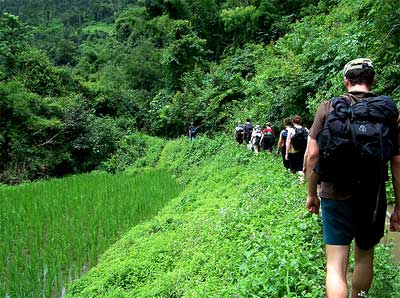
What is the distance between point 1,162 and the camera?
18.9 m

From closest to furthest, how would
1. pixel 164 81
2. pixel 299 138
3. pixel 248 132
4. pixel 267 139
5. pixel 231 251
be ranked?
pixel 231 251
pixel 299 138
pixel 267 139
pixel 248 132
pixel 164 81

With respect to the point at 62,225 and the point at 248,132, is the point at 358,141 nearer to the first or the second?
the point at 62,225

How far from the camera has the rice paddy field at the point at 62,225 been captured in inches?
247

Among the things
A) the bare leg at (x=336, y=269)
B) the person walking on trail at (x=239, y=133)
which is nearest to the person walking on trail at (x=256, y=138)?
the person walking on trail at (x=239, y=133)

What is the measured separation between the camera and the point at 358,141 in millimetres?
2107

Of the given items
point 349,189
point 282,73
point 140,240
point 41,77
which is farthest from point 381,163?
point 41,77

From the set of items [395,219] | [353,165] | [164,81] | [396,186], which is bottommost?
[395,219]

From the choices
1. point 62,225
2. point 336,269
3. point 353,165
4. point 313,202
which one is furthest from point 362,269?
point 62,225

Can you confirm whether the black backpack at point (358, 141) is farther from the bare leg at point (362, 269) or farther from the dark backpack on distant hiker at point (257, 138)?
the dark backpack on distant hiker at point (257, 138)

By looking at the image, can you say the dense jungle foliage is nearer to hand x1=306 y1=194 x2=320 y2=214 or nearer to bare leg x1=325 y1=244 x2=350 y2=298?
hand x1=306 y1=194 x2=320 y2=214

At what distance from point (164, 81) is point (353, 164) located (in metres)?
26.0

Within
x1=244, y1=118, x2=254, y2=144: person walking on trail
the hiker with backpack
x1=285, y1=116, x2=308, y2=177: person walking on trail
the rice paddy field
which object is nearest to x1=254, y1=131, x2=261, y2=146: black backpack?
the hiker with backpack

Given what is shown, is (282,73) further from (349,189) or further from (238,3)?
(238,3)

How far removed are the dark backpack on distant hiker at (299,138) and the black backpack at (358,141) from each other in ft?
16.5
